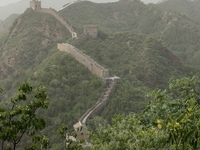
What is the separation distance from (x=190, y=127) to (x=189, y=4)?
117 metres

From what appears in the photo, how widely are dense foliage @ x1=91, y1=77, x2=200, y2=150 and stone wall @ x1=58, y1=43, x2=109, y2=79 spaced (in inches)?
1090

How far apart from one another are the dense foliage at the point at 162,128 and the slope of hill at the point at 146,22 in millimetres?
58401

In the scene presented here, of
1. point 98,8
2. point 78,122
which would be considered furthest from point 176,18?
point 78,122

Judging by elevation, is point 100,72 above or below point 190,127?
below

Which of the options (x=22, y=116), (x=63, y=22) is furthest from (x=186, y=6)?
(x=22, y=116)

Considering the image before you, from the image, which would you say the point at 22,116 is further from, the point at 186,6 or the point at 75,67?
the point at 186,6

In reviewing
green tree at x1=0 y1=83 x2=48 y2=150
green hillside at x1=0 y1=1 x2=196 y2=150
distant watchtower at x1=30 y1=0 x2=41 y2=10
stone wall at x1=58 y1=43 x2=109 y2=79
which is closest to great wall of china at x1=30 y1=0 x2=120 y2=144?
stone wall at x1=58 y1=43 x2=109 y2=79

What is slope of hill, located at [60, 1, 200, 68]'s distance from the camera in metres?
78.9

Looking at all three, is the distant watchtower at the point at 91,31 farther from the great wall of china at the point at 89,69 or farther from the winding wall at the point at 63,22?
the winding wall at the point at 63,22

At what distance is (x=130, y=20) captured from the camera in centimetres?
9312

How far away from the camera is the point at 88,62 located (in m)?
46.1

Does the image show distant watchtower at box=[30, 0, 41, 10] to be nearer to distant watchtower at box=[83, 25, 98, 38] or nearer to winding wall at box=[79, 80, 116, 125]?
distant watchtower at box=[83, 25, 98, 38]

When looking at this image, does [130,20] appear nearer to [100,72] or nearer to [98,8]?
[98,8]

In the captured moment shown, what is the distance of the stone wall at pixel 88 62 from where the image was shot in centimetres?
4379
